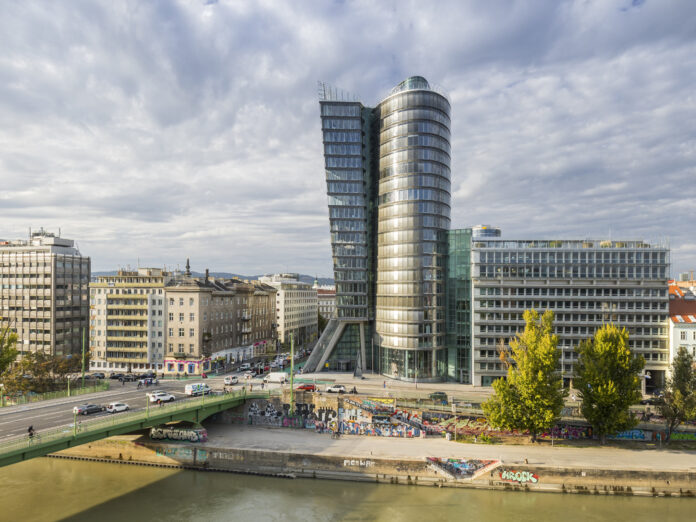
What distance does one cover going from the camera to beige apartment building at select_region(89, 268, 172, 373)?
91750 mm

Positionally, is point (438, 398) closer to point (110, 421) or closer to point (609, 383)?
point (609, 383)

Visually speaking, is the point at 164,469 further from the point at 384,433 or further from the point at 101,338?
the point at 101,338

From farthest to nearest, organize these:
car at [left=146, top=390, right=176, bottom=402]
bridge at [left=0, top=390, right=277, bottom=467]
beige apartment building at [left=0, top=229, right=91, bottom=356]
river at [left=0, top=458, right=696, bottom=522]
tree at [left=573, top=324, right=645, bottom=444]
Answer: beige apartment building at [left=0, top=229, right=91, bottom=356], car at [left=146, top=390, right=176, bottom=402], tree at [left=573, top=324, right=645, bottom=444], river at [left=0, top=458, right=696, bottom=522], bridge at [left=0, top=390, right=277, bottom=467]

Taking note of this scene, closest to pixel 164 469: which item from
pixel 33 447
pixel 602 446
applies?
pixel 33 447

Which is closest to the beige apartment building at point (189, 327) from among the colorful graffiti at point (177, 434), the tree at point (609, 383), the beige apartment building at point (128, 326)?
the beige apartment building at point (128, 326)

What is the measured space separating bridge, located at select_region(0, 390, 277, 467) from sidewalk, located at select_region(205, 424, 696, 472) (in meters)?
4.04

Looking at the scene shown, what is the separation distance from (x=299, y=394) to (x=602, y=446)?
3659 cm

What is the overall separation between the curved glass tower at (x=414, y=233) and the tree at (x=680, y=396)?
3376cm

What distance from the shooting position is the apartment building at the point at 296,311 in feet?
430

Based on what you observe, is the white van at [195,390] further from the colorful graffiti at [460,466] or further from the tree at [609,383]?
the tree at [609,383]

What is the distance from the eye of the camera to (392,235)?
81.5 meters

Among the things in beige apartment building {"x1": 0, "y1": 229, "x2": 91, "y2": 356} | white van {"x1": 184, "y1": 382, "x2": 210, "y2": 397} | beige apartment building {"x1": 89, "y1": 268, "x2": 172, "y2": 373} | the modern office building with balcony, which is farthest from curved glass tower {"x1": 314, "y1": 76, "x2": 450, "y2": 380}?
beige apartment building {"x1": 0, "y1": 229, "x2": 91, "y2": 356}

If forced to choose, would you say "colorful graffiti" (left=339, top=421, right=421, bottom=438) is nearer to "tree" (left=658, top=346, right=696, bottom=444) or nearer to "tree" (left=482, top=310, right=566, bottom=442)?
"tree" (left=482, top=310, right=566, bottom=442)

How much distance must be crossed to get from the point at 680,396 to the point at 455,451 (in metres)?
25.0
